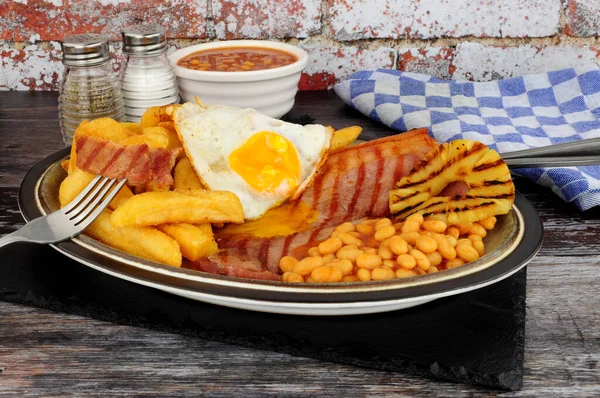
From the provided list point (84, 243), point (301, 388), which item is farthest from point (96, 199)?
point (301, 388)

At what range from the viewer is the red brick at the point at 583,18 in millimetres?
2979

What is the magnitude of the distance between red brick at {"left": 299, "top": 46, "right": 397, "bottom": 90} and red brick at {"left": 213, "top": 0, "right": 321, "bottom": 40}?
110 mm

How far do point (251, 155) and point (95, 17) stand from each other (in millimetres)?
1662

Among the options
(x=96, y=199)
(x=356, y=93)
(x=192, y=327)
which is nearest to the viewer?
(x=192, y=327)

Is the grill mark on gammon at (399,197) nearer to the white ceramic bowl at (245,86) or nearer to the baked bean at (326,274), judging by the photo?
the baked bean at (326,274)

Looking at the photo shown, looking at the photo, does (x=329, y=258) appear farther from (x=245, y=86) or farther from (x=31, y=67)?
(x=31, y=67)

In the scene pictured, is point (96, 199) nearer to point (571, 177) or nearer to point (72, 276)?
point (72, 276)

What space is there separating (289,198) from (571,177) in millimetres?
816

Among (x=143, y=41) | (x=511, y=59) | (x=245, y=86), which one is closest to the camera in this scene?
(x=143, y=41)

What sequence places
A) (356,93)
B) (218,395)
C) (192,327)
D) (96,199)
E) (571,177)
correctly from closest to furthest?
(218,395)
(192,327)
(96,199)
(571,177)
(356,93)

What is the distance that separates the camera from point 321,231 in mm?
1566

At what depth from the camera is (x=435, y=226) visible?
1.46 meters

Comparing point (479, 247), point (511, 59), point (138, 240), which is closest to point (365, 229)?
point (479, 247)

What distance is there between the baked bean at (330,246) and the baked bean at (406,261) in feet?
0.48
